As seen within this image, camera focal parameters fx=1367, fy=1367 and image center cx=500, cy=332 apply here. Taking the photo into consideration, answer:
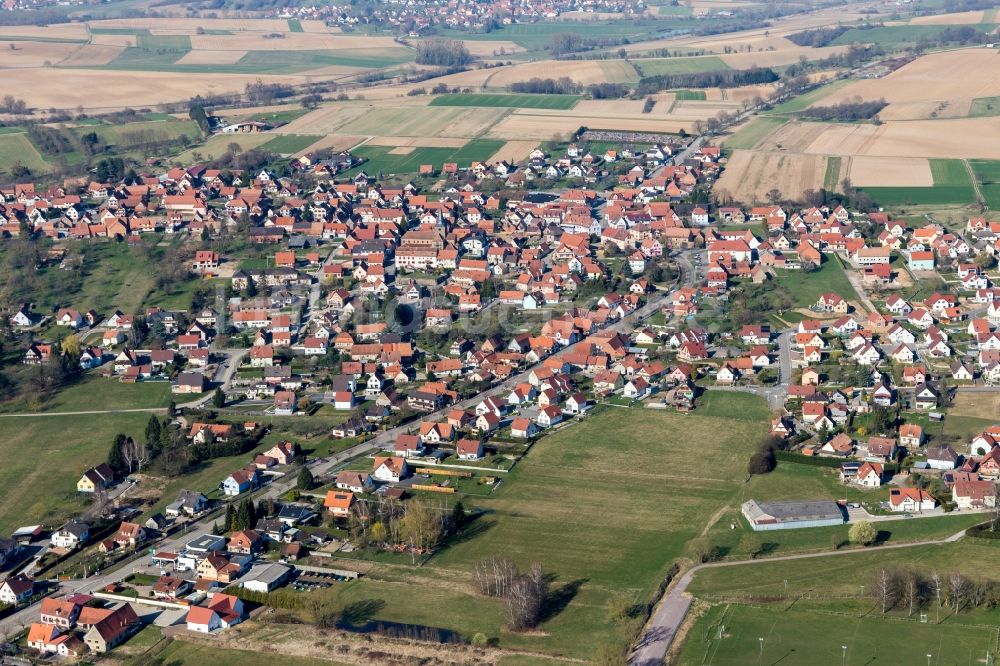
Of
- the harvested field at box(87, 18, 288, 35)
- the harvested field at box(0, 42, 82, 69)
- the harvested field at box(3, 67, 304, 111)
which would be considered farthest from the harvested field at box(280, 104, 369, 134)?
the harvested field at box(87, 18, 288, 35)

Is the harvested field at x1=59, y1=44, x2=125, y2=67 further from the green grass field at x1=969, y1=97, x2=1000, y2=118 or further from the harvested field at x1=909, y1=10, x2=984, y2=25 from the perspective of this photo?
the harvested field at x1=909, y1=10, x2=984, y2=25

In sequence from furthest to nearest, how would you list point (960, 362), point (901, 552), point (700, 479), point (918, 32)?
point (918, 32), point (960, 362), point (700, 479), point (901, 552)

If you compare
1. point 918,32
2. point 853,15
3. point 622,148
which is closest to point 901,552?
point 622,148

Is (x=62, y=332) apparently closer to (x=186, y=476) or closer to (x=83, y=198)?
(x=186, y=476)

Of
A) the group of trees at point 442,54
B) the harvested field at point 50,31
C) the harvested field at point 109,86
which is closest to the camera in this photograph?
the harvested field at point 109,86

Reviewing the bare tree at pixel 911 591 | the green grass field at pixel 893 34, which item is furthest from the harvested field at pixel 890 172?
the bare tree at pixel 911 591

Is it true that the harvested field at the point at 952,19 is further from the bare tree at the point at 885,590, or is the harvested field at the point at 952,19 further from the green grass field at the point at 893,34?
the bare tree at the point at 885,590

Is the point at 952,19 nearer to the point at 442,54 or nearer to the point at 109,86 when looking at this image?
the point at 442,54
